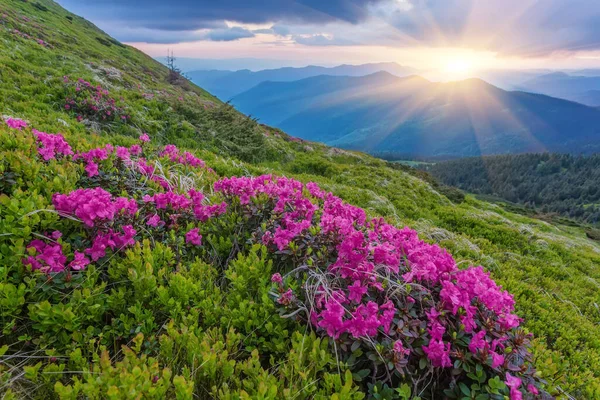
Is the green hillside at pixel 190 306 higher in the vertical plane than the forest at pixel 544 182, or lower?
higher

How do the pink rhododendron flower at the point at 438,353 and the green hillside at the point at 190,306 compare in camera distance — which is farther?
the pink rhododendron flower at the point at 438,353

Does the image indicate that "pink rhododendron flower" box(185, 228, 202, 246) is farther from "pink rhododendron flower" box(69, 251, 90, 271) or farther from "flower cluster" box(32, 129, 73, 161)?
"flower cluster" box(32, 129, 73, 161)

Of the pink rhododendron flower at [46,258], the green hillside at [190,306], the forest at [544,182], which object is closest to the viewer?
the green hillside at [190,306]

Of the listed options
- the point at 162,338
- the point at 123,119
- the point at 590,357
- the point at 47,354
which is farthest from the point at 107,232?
the point at 123,119

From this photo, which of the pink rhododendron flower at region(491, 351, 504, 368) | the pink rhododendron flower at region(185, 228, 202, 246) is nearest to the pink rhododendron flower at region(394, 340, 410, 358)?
the pink rhododendron flower at region(491, 351, 504, 368)

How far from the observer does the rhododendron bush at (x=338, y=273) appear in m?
2.70

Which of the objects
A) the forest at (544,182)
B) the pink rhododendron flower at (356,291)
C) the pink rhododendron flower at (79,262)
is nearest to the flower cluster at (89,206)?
the pink rhododendron flower at (79,262)

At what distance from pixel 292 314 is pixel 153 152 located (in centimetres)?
599

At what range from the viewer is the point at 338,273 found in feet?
11.2

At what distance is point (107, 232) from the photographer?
Result: 11.9 ft

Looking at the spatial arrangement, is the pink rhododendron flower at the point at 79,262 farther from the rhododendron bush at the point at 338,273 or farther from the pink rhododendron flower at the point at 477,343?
the pink rhododendron flower at the point at 477,343

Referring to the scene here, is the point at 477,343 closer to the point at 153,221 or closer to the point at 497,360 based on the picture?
the point at 497,360

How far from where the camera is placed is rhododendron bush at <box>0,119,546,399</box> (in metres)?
2.70

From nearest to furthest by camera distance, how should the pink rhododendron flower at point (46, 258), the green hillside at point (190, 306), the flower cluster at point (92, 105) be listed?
the green hillside at point (190, 306)
the pink rhododendron flower at point (46, 258)
the flower cluster at point (92, 105)
